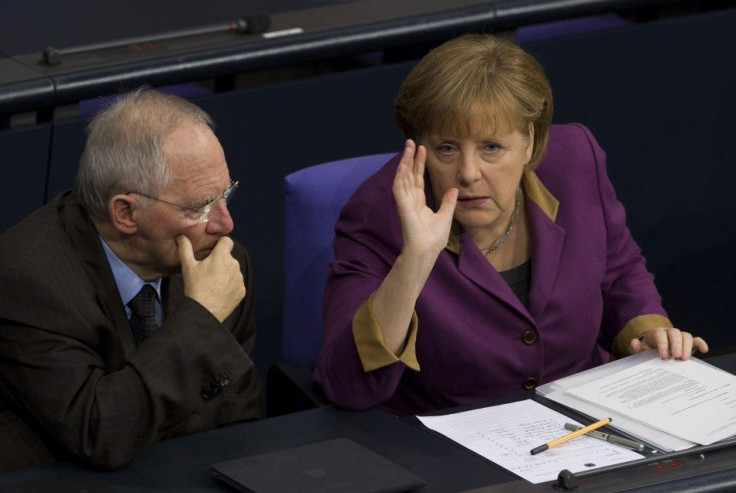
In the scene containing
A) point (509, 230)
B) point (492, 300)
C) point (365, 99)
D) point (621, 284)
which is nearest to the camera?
point (492, 300)

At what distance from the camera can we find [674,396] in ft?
8.07

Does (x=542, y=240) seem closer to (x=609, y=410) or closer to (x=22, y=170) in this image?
(x=609, y=410)

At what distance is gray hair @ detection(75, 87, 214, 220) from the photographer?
239cm

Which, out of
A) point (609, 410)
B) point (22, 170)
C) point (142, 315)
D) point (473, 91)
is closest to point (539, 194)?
point (473, 91)

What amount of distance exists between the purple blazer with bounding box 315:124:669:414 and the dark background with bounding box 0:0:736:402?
757 millimetres

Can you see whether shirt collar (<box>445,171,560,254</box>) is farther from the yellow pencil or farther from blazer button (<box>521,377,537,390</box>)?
the yellow pencil

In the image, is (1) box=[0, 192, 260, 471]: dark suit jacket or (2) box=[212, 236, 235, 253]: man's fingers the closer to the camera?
(1) box=[0, 192, 260, 471]: dark suit jacket

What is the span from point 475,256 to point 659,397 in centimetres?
47

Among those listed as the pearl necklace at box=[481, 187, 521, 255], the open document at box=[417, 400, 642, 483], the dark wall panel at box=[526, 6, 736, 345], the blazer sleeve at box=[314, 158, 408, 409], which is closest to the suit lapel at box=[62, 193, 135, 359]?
the blazer sleeve at box=[314, 158, 408, 409]

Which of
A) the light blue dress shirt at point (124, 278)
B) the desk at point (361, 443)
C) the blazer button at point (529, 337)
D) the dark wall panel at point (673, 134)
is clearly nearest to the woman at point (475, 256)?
the blazer button at point (529, 337)

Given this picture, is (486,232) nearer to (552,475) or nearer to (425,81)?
(425,81)

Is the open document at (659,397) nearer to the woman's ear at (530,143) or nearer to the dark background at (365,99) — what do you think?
the woman's ear at (530,143)

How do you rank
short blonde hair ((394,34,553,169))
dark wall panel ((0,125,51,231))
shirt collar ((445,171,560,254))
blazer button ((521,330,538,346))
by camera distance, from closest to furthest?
short blonde hair ((394,34,553,169)) → blazer button ((521,330,538,346)) → shirt collar ((445,171,560,254)) → dark wall panel ((0,125,51,231))

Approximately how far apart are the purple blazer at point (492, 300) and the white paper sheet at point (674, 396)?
223 mm
